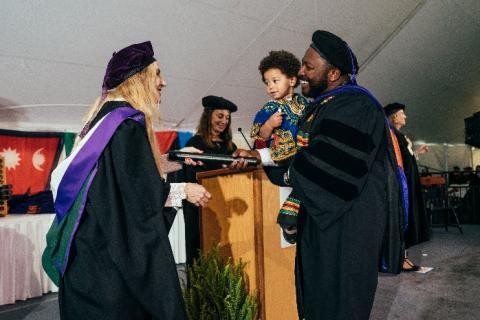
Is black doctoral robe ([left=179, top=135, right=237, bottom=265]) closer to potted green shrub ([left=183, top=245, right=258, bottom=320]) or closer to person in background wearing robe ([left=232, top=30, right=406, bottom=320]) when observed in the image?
potted green shrub ([left=183, top=245, right=258, bottom=320])

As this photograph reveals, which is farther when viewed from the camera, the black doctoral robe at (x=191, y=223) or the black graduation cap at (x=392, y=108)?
the black graduation cap at (x=392, y=108)

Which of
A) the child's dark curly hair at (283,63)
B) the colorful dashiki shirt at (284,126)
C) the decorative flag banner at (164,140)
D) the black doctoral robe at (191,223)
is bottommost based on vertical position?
the black doctoral robe at (191,223)

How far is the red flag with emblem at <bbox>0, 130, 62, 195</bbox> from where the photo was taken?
4129 mm

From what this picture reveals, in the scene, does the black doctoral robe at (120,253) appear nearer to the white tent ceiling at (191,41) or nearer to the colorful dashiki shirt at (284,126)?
the colorful dashiki shirt at (284,126)

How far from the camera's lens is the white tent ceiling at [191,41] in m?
3.49

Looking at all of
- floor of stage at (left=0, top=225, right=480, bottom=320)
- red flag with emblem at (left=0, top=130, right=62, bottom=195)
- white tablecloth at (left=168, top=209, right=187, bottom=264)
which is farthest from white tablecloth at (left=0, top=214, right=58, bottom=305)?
white tablecloth at (left=168, top=209, right=187, bottom=264)

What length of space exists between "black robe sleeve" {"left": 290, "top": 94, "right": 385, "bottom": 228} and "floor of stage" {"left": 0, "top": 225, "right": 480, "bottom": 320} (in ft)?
6.60

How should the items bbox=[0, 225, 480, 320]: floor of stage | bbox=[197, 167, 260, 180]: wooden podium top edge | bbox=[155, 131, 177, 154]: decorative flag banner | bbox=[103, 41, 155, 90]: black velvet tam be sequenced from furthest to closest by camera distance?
bbox=[155, 131, 177, 154]: decorative flag banner, bbox=[0, 225, 480, 320]: floor of stage, bbox=[197, 167, 260, 180]: wooden podium top edge, bbox=[103, 41, 155, 90]: black velvet tam

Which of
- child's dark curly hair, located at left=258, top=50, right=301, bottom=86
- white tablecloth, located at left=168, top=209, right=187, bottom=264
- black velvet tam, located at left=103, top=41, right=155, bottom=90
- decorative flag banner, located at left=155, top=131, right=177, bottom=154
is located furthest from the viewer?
decorative flag banner, located at left=155, top=131, right=177, bottom=154

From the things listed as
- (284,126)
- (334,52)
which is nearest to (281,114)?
(284,126)

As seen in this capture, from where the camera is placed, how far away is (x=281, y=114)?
6.77 ft

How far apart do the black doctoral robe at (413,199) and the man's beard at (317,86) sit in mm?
2762

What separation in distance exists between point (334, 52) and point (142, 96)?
0.87 metres

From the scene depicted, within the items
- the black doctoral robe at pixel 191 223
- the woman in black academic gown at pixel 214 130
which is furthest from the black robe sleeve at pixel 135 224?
the woman in black academic gown at pixel 214 130
